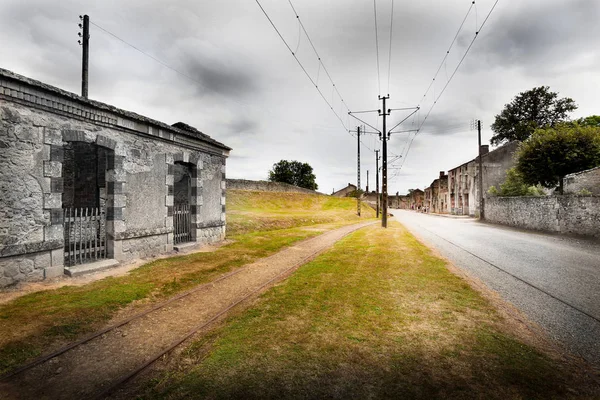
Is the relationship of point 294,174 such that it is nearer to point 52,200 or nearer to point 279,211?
point 279,211

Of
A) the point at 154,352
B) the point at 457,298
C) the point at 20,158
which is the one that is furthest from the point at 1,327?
the point at 457,298

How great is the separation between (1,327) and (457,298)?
315 inches

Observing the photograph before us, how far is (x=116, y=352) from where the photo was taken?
3801mm

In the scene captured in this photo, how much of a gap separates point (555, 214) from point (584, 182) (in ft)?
12.7

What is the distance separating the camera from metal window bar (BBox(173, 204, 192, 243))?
38.8 ft

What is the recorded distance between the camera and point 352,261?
916cm

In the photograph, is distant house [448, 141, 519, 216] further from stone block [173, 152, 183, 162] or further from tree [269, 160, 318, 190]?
tree [269, 160, 318, 190]

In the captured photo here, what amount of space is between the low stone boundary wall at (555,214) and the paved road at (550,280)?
Result: 2921 millimetres

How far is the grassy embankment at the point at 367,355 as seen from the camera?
292cm

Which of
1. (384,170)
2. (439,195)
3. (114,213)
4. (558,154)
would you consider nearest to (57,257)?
(114,213)

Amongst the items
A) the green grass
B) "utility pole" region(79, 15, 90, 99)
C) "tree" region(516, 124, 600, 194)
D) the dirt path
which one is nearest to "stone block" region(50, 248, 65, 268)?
the dirt path

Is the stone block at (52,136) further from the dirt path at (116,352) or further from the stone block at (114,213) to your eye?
the dirt path at (116,352)

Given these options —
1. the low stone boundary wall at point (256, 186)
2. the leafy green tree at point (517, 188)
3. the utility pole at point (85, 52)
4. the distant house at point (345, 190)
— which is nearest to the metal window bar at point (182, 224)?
the utility pole at point (85, 52)

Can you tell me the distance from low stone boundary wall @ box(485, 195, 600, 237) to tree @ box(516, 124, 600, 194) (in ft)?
9.83
